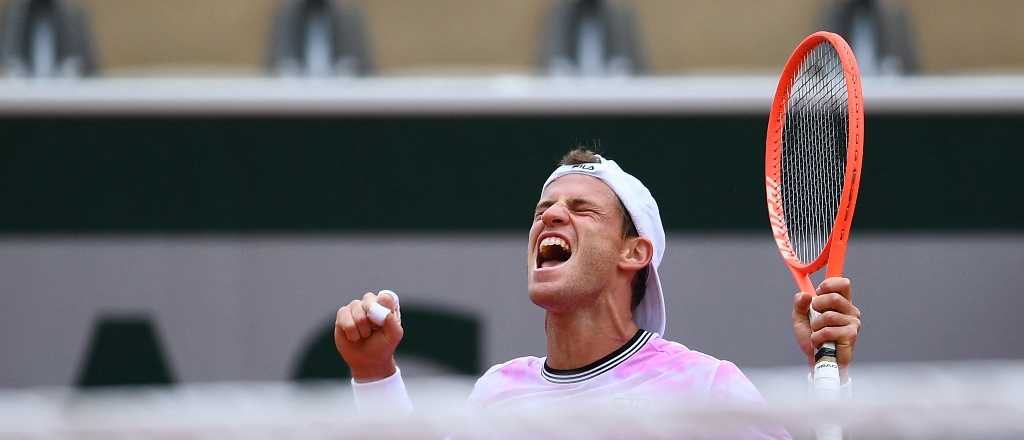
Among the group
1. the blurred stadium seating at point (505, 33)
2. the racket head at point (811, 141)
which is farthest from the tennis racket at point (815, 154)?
the blurred stadium seating at point (505, 33)

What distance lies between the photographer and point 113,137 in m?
4.23

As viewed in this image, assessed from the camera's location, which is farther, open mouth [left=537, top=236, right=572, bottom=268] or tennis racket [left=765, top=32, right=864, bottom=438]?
open mouth [left=537, top=236, right=572, bottom=268]

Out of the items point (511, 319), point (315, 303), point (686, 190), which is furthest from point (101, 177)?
point (686, 190)

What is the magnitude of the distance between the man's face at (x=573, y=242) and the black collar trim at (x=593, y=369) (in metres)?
0.12

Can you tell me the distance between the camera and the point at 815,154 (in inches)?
112

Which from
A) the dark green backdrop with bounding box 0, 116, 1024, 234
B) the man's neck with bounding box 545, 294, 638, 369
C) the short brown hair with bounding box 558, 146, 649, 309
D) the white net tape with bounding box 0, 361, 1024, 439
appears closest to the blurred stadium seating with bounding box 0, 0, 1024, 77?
the dark green backdrop with bounding box 0, 116, 1024, 234

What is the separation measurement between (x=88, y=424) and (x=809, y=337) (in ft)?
4.37

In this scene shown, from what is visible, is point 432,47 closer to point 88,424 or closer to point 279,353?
point 279,353

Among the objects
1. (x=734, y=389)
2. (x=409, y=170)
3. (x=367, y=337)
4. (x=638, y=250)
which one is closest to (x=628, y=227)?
(x=638, y=250)

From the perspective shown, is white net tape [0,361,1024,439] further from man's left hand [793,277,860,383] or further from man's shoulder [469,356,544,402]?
man's shoulder [469,356,544,402]

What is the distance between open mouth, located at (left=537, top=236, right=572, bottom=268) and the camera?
2816 millimetres

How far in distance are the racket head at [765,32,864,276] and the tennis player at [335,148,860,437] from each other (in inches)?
6.6

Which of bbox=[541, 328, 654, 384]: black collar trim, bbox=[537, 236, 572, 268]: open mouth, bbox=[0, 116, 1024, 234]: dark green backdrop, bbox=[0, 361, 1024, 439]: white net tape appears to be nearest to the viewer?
bbox=[0, 361, 1024, 439]: white net tape

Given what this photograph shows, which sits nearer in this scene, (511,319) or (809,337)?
(809,337)
